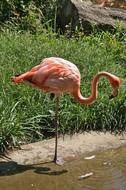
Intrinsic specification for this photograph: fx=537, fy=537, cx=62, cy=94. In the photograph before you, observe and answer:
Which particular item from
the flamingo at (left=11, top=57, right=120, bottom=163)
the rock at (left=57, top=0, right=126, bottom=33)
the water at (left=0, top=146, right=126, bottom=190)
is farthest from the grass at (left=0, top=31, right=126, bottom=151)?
the rock at (left=57, top=0, right=126, bottom=33)

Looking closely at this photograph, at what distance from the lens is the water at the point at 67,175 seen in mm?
5544

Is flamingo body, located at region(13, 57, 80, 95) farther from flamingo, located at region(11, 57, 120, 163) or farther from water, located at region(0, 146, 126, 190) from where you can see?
water, located at region(0, 146, 126, 190)

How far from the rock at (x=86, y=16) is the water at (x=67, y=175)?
13.2ft

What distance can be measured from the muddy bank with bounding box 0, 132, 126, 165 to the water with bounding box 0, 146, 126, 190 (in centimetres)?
11

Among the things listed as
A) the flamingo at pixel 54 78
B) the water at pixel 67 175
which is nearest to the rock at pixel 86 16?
the flamingo at pixel 54 78

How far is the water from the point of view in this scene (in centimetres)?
554

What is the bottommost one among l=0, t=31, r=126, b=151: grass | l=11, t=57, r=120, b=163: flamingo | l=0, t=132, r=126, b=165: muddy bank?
l=0, t=132, r=126, b=165: muddy bank

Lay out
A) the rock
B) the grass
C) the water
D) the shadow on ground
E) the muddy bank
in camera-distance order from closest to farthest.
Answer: the water
the shadow on ground
the muddy bank
the grass
the rock

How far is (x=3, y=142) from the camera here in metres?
6.05

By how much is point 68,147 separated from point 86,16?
4.04 metres

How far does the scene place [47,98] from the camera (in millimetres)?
6844

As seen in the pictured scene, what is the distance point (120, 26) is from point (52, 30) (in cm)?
123

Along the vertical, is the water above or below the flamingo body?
below

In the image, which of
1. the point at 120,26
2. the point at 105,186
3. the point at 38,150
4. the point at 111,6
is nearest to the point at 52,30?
the point at 120,26
